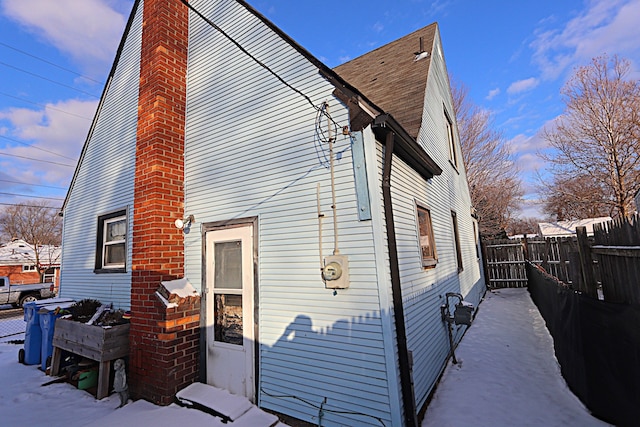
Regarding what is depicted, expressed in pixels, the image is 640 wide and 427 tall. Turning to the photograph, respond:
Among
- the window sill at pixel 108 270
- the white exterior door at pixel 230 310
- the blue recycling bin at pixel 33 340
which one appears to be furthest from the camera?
the blue recycling bin at pixel 33 340

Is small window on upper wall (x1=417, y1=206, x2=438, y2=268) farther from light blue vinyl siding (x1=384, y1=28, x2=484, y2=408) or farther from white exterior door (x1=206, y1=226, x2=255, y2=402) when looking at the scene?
white exterior door (x1=206, y1=226, x2=255, y2=402)

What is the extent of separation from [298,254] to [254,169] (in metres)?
1.47

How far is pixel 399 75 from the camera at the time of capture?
690cm

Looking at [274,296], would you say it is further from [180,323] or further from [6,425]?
[6,425]

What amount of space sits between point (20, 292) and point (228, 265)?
19.8 m

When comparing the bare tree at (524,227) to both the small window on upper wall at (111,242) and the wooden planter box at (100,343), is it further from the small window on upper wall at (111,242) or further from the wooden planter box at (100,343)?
the wooden planter box at (100,343)

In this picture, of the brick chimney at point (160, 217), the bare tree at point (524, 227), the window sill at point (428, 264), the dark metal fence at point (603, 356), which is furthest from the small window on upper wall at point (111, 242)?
the bare tree at point (524, 227)

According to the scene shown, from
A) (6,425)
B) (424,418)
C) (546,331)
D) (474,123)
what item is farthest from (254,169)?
(474,123)

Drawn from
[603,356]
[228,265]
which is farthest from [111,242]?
[603,356]

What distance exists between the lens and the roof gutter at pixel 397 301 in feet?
10.2

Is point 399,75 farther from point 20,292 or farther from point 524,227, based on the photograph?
point 524,227

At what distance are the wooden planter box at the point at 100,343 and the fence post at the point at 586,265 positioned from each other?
21.3 ft

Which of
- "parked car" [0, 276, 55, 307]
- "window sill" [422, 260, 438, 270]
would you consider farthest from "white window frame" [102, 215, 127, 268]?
"parked car" [0, 276, 55, 307]

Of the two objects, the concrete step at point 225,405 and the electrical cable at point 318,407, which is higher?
the electrical cable at point 318,407
